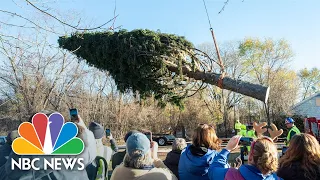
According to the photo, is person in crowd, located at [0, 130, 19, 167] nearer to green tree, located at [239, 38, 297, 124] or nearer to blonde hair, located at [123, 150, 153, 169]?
blonde hair, located at [123, 150, 153, 169]

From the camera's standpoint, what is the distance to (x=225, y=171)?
2969mm

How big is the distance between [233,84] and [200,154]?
477 cm

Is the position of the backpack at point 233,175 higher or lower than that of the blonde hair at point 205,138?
lower

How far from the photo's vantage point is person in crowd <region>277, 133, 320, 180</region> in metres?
2.96

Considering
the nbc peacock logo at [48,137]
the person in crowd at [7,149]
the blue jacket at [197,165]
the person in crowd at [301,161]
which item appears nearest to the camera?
the person in crowd at [301,161]

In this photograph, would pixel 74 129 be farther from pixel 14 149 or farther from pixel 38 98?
pixel 38 98

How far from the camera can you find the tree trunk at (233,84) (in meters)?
7.55

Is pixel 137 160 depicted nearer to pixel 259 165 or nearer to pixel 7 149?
pixel 259 165

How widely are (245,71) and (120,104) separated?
1604 cm

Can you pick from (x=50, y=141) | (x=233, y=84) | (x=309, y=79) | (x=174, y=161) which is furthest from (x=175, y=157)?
(x=309, y=79)

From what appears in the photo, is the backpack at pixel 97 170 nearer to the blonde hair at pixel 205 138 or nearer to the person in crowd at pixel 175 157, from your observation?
the person in crowd at pixel 175 157

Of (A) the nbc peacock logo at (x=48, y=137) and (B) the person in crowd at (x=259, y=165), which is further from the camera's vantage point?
(A) the nbc peacock logo at (x=48, y=137)

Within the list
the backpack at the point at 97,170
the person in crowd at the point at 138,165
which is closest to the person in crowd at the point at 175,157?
the backpack at the point at 97,170

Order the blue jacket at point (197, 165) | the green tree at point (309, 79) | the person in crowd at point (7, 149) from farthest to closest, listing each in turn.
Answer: the green tree at point (309, 79), the blue jacket at point (197, 165), the person in crowd at point (7, 149)
